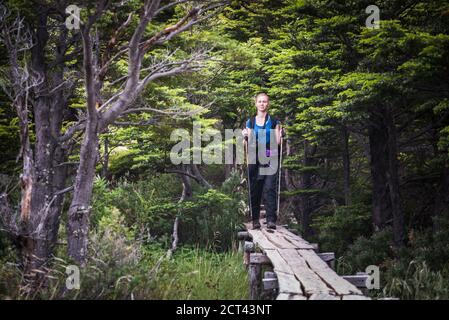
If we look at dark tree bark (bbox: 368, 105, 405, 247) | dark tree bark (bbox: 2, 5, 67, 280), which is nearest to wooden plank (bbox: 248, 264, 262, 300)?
dark tree bark (bbox: 2, 5, 67, 280)

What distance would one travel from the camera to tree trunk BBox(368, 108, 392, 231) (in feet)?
37.5

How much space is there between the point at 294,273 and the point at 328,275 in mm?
477

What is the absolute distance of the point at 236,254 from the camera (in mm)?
11242

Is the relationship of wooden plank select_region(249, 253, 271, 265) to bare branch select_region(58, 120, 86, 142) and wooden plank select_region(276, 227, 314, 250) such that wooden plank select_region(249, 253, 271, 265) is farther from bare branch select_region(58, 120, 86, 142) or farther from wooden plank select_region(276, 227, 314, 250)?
bare branch select_region(58, 120, 86, 142)

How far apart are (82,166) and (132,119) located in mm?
4903

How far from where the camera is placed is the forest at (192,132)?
284 inches

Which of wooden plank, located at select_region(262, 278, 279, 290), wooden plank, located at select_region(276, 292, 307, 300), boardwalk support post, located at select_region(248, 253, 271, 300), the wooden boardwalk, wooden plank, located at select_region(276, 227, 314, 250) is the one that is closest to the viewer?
wooden plank, located at select_region(276, 292, 307, 300)

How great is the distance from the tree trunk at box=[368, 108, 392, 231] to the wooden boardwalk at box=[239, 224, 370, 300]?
103 inches

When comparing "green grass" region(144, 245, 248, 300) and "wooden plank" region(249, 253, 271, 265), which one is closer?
"green grass" region(144, 245, 248, 300)

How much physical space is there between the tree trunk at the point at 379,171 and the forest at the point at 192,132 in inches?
1.3

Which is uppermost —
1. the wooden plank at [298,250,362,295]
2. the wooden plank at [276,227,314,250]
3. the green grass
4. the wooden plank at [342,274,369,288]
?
the wooden plank at [276,227,314,250]

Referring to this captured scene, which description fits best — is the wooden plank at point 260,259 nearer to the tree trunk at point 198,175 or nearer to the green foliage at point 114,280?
the green foliage at point 114,280
